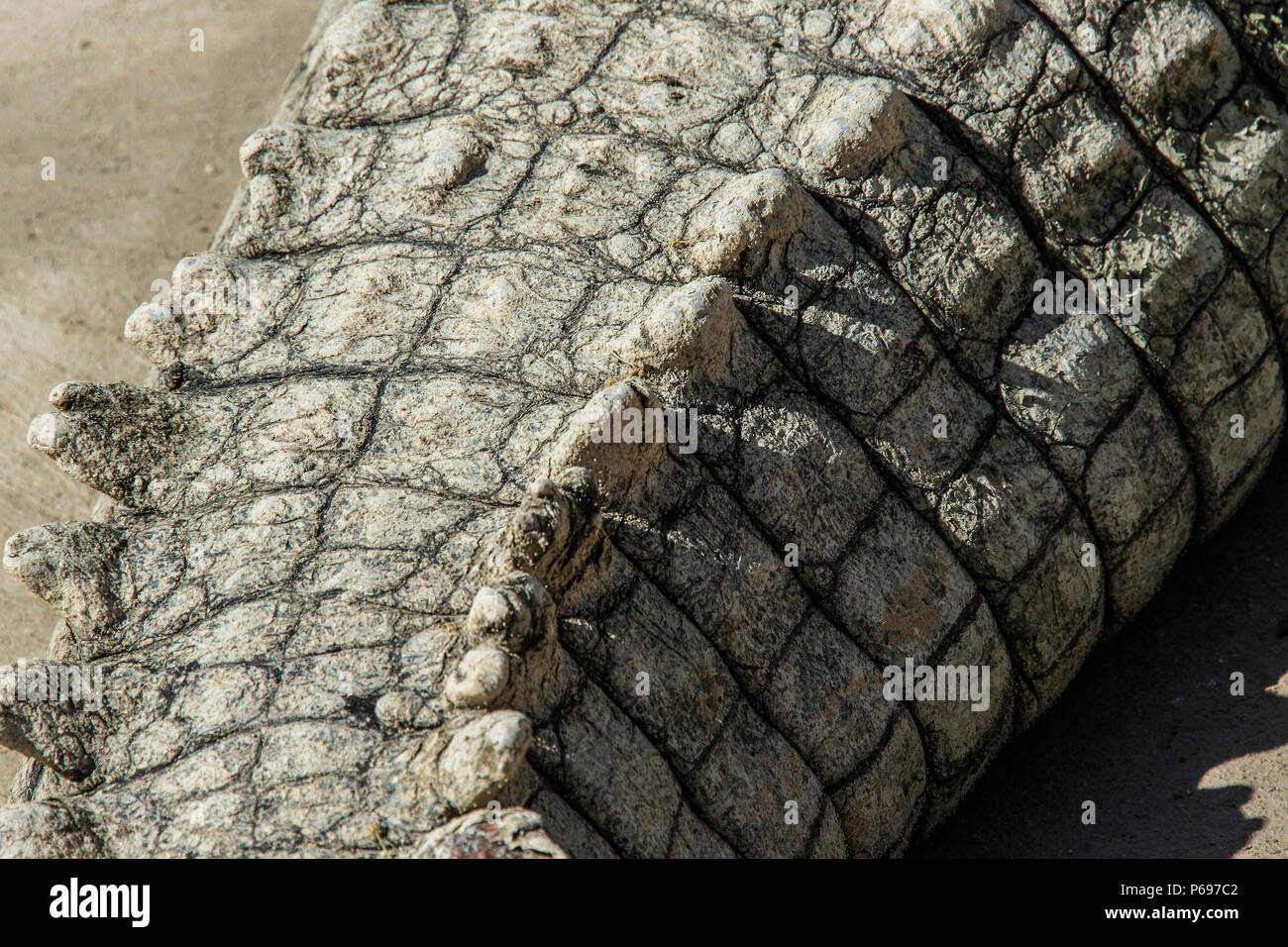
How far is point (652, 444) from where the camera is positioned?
2846 mm

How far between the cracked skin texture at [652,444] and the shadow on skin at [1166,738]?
234 millimetres

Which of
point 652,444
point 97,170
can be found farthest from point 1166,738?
point 97,170

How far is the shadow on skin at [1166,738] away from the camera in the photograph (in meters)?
3.37

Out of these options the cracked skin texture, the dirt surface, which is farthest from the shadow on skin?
the dirt surface

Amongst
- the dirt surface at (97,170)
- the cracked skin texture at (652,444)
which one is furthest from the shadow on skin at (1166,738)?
the dirt surface at (97,170)

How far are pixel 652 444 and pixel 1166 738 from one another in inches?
78.0

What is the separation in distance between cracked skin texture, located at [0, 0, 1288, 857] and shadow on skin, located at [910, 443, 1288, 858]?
0.23m

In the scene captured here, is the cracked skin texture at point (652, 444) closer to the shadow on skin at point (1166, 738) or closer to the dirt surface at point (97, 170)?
the shadow on skin at point (1166, 738)

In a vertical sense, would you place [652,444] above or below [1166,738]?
above

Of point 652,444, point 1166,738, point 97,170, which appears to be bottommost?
point 1166,738

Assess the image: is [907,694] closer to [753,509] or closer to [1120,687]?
[753,509]

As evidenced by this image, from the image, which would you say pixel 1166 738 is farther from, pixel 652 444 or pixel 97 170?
pixel 97 170

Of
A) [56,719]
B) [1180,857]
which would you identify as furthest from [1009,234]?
[56,719]

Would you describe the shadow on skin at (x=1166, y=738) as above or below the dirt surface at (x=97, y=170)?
→ below
